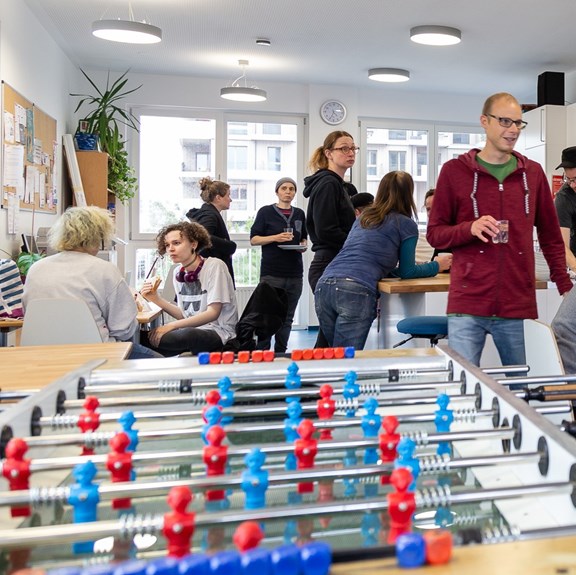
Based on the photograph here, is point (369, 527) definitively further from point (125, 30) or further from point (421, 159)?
point (421, 159)

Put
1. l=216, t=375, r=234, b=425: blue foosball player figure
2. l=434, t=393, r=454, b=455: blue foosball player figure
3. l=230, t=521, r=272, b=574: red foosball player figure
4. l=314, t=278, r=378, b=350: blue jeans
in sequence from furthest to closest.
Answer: l=314, t=278, r=378, b=350: blue jeans < l=216, t=375, r=234, b=425: blue foosball player figure < l=434, t=393, r=454, b=455: blue foosball player figure < l=230, t=521, r=272, b=574: red foosball player figure

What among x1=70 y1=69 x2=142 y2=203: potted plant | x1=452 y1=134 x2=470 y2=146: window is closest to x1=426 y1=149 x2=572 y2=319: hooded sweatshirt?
x1=70 y1=69 x2=142 y2=203: potted plant

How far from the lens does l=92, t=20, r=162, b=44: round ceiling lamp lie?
450 centimetres

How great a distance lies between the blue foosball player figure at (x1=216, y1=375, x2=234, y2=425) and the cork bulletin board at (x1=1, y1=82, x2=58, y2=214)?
354 cm

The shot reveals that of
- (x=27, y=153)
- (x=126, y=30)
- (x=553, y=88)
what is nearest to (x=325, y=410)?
(x=126, y=30)

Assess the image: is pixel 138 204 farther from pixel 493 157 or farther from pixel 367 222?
pixel 493 157

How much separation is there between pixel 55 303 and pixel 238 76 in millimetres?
5380

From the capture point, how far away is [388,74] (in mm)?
6887

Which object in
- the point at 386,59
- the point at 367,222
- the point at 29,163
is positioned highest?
the point at 386,59

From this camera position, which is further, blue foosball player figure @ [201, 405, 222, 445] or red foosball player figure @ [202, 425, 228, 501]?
blue foosball player figure @ [201, 405, 222, 445]

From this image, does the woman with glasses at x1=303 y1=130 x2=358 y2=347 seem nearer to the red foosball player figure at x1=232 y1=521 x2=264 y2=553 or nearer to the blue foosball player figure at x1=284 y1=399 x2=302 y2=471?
the blue foosball player figure at x1=284 y1=399 x2=302 y2=471

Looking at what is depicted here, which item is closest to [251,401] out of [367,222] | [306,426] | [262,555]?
[306,426]

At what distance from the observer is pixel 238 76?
24.7 ft

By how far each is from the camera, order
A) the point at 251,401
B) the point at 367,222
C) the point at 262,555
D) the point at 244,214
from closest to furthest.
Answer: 1. the point at 262,555
2. the point at 251,401
3. the point at 367,222
4. the point at 244,214
